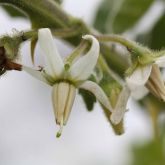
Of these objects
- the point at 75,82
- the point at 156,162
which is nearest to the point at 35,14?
the point at 75,82

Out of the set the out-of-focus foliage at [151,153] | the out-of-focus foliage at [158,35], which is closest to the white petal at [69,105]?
the out-of-focus foliage at [158,35]

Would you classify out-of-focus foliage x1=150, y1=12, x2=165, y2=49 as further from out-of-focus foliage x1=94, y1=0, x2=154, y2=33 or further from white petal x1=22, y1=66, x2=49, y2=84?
white petal x1=22, y1=66, x2=49, y2=84

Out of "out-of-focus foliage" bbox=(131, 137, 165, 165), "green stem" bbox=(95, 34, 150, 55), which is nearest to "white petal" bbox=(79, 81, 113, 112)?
"green stem" bbox=(95, 34, 150, 55)

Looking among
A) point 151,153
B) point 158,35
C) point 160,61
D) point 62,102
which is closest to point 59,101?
point 62,102

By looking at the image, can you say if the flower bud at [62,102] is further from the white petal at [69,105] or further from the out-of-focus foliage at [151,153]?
the out-of-focus foliage at [151,153]

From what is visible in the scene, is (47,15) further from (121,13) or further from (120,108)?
(121,13)

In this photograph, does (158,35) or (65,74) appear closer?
(65,74)
